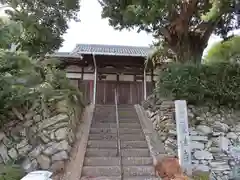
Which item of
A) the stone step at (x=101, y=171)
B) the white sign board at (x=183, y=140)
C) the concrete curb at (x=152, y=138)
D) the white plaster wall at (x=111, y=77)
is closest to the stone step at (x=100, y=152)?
the stone step at (x=101, y=171)

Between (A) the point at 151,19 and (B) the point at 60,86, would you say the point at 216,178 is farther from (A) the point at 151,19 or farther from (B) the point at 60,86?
(B) the point at 60,86

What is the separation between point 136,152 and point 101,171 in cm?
117

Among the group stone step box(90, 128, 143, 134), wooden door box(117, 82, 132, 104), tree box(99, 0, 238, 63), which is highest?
tree box(99, 0, 238, 63)

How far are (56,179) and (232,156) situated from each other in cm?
459

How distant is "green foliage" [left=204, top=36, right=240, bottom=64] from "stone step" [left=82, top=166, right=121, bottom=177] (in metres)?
4.98

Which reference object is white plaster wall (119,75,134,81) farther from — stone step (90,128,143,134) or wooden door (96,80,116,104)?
stone step (90,128,143,134)

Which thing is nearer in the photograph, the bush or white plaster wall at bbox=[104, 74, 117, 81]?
the bush

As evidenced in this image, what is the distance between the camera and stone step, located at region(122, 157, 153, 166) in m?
6.34

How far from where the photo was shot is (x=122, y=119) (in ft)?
29.3

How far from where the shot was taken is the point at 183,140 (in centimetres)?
614

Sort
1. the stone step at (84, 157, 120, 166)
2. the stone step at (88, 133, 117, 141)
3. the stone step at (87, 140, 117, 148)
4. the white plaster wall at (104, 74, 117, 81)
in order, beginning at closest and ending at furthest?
1. the stone step at (84, 157, 120, 166)
2. the stone step at (87, 140, 117, 148)
3. the stone step at (88, 133, 117, 141)
4. the white plaster wall at (104, 74, 117, 81)

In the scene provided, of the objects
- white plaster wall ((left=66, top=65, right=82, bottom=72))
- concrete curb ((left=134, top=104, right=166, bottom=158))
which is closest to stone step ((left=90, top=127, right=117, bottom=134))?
concrete curb ((left=134, top=104, right=166, bottom=158))

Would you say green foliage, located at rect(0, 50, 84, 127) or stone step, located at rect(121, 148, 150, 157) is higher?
green foliage, located at rect(0, 50, 84, 127)

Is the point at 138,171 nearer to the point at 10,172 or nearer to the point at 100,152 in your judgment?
the point at 100,152
